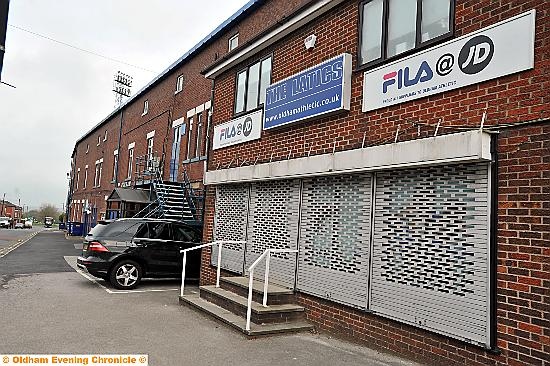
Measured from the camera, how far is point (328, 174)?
22.9 feet

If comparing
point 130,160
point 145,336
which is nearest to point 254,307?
point 145,336

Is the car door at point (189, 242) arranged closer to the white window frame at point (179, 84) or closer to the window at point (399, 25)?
the window at point (399, 25)

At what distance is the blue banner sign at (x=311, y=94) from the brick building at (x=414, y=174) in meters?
0.03

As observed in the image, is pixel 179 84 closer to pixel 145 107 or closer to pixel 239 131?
pixel 145 107

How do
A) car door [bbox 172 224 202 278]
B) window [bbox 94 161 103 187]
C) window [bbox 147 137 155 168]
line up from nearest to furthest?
car door [bbox 172 224 202 278] → window [bbox 147 137 155 168] → window [bbox 94 161 103 187]

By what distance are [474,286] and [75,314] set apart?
627 cm

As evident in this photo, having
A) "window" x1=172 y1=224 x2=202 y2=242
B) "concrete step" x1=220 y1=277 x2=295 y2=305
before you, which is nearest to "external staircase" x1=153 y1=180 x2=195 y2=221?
"window" x1=172 y1=224 x2=202 y2=242

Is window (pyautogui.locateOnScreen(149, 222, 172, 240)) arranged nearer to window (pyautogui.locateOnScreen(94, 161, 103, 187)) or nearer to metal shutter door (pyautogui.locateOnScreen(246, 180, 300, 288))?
metal shutter door (pyautogui.locateOnScreen(246, 180, 300, 288))

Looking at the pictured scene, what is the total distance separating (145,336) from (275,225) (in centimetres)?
302

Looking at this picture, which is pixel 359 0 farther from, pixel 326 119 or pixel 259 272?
pixel 259 272

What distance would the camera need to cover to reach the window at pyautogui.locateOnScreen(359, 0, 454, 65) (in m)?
5.67

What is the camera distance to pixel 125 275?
10656 mm

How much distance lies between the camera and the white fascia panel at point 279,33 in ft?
24.9

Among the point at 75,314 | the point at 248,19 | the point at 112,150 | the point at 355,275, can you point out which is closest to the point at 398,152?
the point at 355,275
